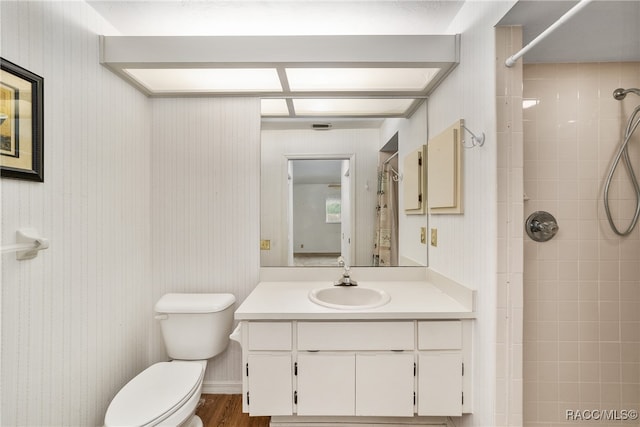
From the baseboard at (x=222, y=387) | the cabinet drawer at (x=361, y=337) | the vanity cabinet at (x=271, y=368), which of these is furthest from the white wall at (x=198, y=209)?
the cabinet drawer at (x=361, y=337)

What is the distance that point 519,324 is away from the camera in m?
1.21

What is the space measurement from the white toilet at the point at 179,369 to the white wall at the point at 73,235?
9.7 inches

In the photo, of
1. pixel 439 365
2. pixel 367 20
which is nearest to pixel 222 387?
pixel 439 365

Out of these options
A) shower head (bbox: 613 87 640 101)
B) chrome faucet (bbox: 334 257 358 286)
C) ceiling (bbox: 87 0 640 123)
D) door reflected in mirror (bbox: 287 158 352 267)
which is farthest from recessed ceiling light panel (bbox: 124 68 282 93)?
shower head (bbox: 613 87 640 101)

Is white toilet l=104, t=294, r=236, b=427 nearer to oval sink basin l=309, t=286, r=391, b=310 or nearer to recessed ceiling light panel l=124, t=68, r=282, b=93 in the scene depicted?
oval sink basin l=309, t=286, r=391, b=310

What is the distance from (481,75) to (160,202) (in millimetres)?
2091

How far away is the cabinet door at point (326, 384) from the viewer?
1.41 meters

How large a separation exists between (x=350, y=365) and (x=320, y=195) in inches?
43.5

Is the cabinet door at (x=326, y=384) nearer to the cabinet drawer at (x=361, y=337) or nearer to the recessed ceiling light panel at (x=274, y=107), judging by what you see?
the cabinet drawer at (x=361, y=337)

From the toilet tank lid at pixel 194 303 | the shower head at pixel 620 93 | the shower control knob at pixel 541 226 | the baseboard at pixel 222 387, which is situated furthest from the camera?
the baseboard at pixel 222 387

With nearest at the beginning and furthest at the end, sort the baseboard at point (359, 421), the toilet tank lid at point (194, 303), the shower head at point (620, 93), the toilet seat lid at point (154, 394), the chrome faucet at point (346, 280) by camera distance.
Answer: the toilet seat lid at point (154, 394) → the shower head at point (620, 93) → the baseboard at point (359, 421) → the toilet tank lid at point (194, 303) → the chrome faucet at point (346, 280)

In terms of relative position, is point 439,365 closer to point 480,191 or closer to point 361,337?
point 361,337

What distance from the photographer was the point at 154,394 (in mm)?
1335

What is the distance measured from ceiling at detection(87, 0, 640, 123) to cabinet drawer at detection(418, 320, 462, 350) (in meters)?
1.39
